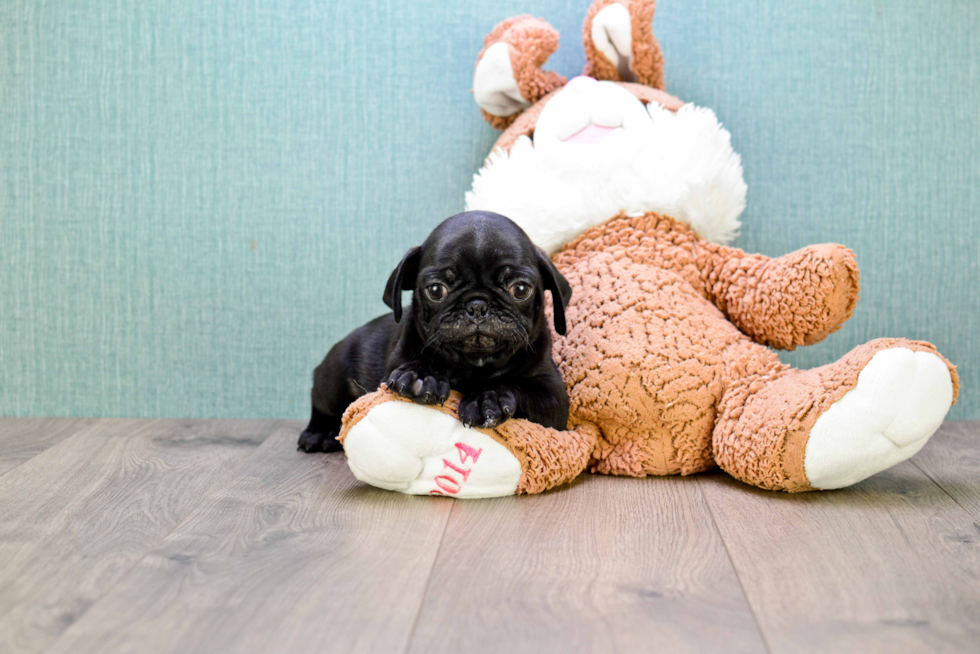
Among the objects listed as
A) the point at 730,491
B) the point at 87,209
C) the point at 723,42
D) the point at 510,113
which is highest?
the point at 723,42

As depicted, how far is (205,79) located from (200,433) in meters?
1.02

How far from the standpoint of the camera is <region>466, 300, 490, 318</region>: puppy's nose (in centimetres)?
153

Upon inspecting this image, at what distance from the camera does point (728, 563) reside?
1.25m

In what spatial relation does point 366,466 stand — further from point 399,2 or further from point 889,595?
point 399,2

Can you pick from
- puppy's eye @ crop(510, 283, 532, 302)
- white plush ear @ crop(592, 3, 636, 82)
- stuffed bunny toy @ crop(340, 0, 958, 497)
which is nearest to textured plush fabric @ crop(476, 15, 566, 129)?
stuffed bunny toy @ crop(340, 0, 958, 497)

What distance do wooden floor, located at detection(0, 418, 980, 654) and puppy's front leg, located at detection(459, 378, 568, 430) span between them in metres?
0.16

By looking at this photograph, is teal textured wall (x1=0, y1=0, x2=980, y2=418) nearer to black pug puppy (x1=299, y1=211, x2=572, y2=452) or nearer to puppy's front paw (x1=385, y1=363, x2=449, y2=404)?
black pug puppy (x1=299, y1=211, x2=572, y2=452)

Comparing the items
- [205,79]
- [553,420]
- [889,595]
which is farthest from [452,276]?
[205,79]

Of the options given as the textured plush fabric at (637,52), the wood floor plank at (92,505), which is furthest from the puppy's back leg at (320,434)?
the textured plush fabric at (637,52)

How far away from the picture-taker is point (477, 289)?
157cm

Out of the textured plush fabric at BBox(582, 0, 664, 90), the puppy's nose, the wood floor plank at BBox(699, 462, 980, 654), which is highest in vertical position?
the textured plush fabric at BBox(582, 0, 664, 90)

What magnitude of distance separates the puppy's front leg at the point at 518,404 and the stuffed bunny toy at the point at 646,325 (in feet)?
0.11

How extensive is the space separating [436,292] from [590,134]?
2.17ft

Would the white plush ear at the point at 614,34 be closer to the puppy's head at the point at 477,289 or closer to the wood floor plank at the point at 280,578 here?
the puppy's head at the point at 477,289
